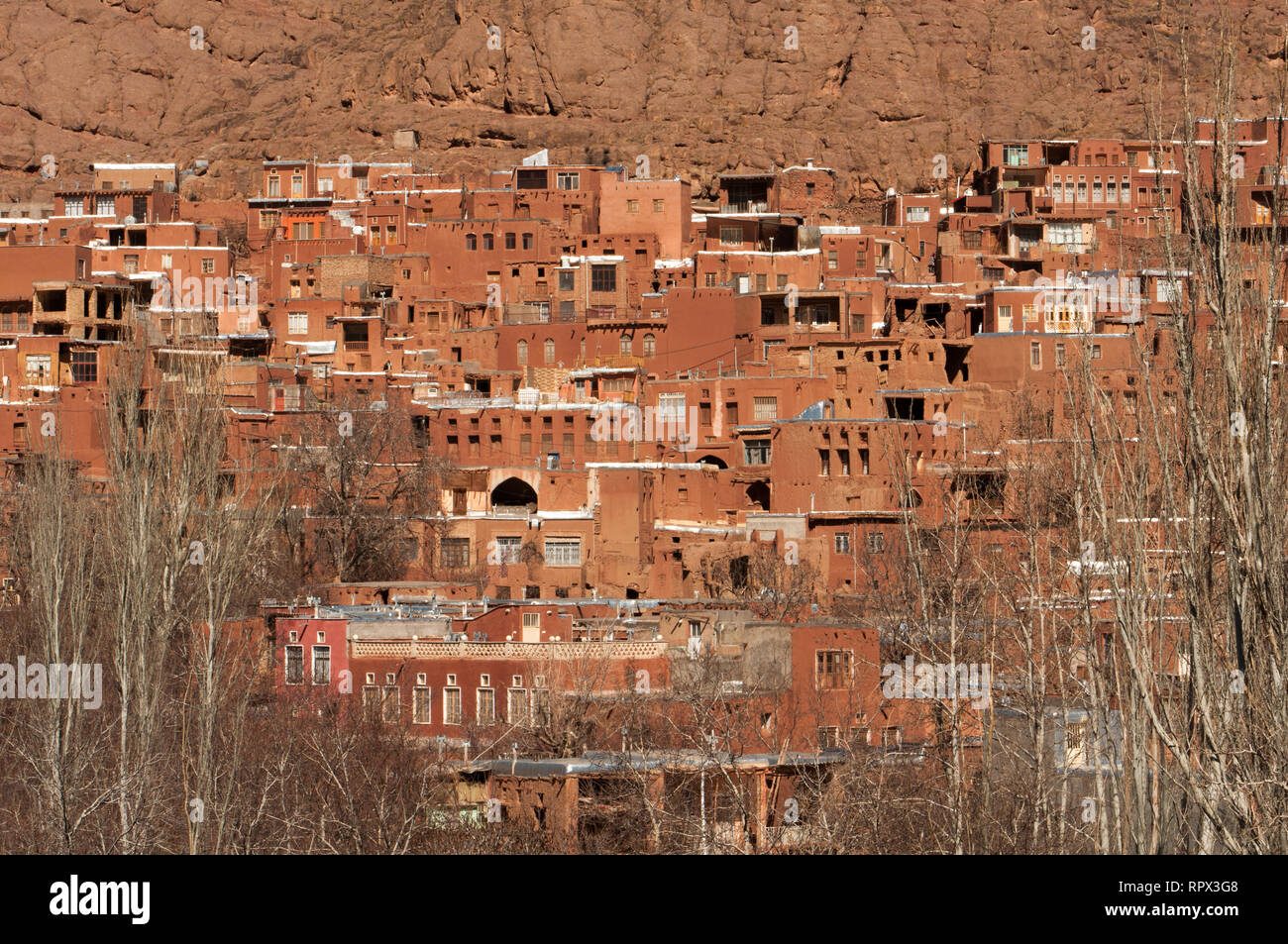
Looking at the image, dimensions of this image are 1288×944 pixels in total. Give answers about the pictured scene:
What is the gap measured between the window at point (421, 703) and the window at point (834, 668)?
7.25 m

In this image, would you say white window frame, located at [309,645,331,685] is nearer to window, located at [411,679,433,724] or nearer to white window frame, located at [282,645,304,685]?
white window frame, located at [282,645,304,685]

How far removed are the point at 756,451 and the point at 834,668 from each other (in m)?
14.3

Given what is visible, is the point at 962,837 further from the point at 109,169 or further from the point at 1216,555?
the point at 109,169

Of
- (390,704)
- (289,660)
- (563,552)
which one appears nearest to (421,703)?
(390,704)

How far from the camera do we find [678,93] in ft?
269

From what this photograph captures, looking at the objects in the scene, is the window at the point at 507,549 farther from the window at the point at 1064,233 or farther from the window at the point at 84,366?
the window at the point at 1064,233

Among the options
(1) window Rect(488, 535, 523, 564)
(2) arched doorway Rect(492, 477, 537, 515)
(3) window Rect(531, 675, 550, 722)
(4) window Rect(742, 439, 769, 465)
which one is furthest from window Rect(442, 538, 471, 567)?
(3) window Rect(531, 675, 550, 722)

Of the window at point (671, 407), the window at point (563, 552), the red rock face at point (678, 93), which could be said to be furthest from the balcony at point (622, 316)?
the red rock face at point (678, 93)

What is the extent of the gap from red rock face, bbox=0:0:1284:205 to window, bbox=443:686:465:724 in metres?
44.8

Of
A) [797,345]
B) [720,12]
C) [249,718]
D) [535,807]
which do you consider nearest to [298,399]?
[797,345]

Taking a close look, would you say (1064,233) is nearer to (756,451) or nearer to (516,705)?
(756,451)

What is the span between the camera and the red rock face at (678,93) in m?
78.4

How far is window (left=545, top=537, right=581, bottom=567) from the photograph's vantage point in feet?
140
